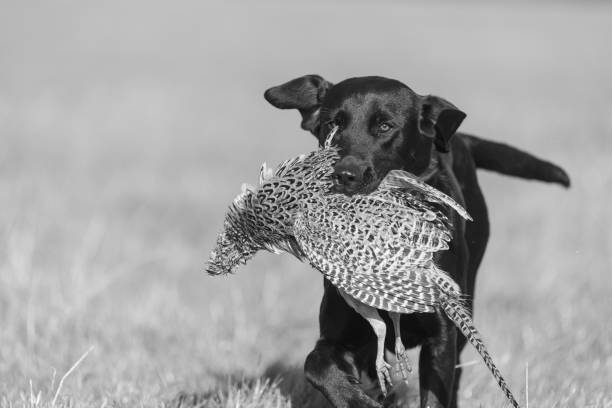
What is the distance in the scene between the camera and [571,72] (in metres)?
16.9

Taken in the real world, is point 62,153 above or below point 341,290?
below

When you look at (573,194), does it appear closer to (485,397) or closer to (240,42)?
(485,397)

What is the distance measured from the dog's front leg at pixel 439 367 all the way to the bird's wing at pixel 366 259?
0.57 metres

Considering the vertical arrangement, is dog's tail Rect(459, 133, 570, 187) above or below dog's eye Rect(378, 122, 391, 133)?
below

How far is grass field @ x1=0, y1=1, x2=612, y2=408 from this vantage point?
5.66 meters

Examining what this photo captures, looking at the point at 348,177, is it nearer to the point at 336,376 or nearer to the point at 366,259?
the point at 366,259

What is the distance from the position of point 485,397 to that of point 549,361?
85 centimetres

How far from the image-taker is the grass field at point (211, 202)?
5.66 metres

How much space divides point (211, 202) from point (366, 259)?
24.7ft

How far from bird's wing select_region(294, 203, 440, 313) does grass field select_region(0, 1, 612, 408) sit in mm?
1064

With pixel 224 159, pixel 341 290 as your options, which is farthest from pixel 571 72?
pixel 341 290

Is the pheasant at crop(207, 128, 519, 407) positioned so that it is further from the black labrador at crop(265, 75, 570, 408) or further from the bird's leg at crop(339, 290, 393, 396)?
the black labrador at crop(265, 75, 570, 408)

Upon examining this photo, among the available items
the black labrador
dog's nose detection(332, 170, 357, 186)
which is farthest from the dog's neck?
dog's nose detection(332, 170, 357, 186)

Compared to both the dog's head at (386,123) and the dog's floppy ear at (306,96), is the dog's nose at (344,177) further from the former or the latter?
the dog's floppy ear at (306,96)
